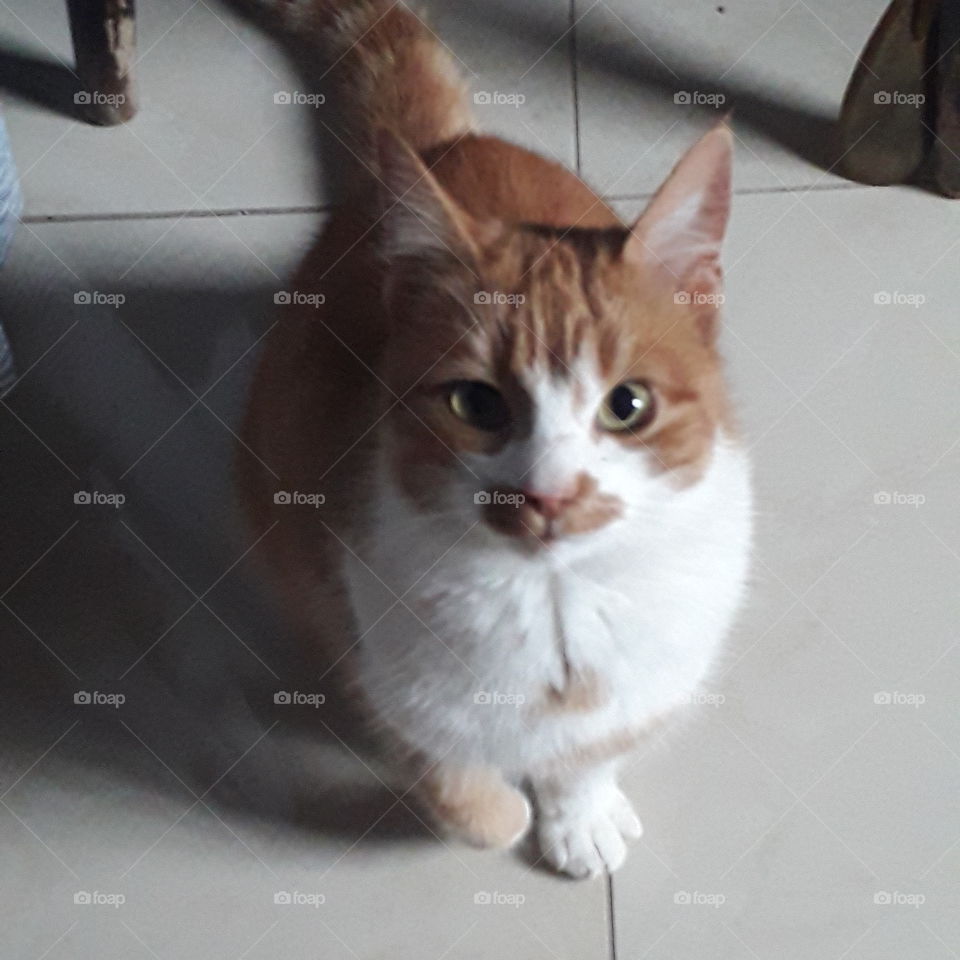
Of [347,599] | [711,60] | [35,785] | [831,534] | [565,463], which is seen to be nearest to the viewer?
[565,463]

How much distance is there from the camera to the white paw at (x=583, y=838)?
54.6 inches

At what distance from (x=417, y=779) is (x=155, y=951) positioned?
0.45 metres

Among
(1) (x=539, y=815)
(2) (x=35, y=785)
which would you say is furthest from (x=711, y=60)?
(2) (x=35, y=785)

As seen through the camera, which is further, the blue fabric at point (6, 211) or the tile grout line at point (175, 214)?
the tile grout line at point (175, 214)

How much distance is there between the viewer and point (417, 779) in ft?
4.44

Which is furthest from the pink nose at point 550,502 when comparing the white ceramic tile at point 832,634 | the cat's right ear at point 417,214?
the white ceramic tile at point 832,634

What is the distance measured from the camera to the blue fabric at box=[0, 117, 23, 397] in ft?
5.07

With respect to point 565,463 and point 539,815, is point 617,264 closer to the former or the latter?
point 565,463

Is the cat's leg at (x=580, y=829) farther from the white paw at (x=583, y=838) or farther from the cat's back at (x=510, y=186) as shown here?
the cat's back at (x=510, y=186)

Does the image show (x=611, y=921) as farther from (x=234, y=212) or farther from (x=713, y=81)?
(x=713, y=81)

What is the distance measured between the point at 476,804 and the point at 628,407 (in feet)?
2.17

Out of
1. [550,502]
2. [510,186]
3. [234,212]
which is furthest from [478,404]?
[234,212]

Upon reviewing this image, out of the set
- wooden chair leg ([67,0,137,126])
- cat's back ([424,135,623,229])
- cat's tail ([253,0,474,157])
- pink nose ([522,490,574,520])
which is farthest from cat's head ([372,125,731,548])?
wooden chair leg ([67,0,137,126])

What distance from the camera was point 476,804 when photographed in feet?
4.45
